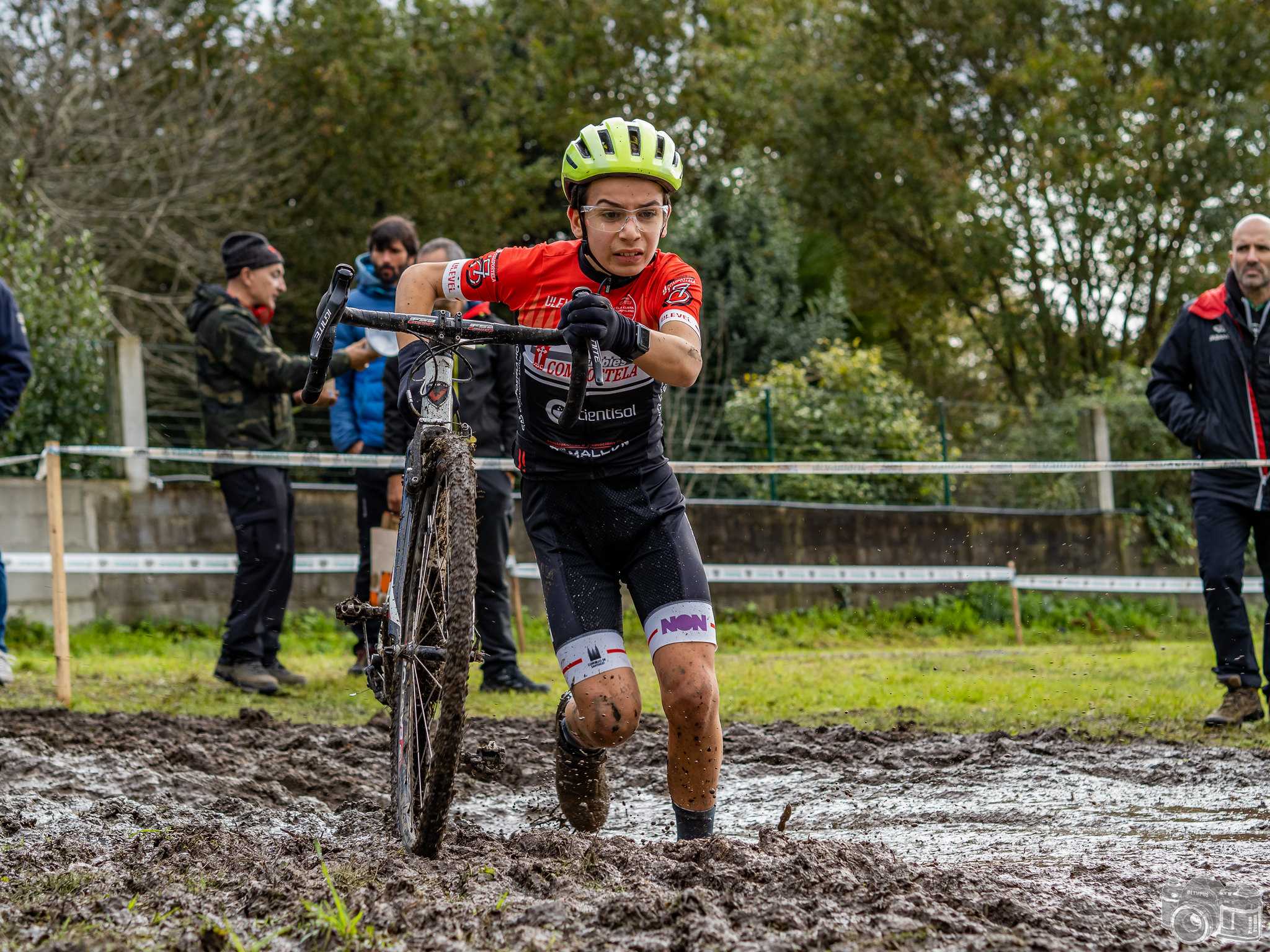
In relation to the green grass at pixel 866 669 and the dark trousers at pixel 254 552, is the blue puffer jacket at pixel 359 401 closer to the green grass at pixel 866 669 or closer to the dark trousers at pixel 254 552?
the dark trousers at pixel 254 552

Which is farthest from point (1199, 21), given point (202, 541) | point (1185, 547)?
point (202, 541)

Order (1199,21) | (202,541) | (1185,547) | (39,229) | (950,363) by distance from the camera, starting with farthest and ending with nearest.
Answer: (950,363), (1199,21), (1185,547), (39,229), (202,541)

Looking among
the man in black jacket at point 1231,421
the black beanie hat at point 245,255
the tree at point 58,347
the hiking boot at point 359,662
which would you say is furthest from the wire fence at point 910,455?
the man in black jacket at point 1231,421

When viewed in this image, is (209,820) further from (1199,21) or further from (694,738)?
(1199,21)

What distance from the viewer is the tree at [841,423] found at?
1569 centimetres

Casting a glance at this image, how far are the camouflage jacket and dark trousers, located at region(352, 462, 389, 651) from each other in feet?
1.86

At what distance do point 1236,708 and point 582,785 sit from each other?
4094mm

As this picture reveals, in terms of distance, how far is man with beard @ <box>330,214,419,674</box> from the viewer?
8.63 metres

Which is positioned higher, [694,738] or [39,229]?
[39,229]

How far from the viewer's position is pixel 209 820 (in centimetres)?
480

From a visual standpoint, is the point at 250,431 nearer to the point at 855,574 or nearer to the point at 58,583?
the point at 58,583

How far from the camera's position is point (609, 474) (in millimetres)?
4523

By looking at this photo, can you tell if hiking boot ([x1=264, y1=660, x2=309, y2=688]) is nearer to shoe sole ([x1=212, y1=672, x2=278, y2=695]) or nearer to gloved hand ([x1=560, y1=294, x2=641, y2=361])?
shoe sole ([x1=212, y1=672, x2=278, y2=695])

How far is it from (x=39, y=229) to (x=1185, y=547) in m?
13.9
